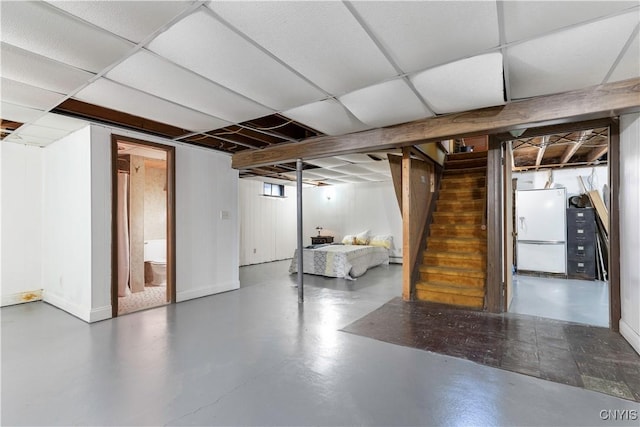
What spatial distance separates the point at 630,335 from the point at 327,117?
3.67 m

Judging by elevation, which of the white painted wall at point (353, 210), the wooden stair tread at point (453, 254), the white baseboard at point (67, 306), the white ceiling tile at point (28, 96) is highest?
the white ceiling tile at point (28, 96)

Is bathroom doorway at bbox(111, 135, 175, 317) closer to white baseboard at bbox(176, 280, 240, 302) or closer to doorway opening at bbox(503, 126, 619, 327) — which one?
white baseboard at bbox(176, 280, 240, 302)

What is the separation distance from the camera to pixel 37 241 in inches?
177

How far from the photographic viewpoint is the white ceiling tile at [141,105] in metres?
2.60

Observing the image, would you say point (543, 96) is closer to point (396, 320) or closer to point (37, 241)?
point (396, 320)

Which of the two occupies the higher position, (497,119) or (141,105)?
(141,105)

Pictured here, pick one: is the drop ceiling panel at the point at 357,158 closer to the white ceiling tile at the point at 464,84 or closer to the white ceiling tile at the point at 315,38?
the white ceiling tile at the point at 464,84

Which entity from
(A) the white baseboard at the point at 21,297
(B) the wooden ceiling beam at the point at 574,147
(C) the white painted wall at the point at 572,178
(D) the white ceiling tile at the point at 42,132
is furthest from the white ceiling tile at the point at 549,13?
(A) the white baseboard at the point at 21,297

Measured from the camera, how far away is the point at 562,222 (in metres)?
6.00

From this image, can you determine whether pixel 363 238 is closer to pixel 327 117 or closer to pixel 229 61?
pixel 327 117

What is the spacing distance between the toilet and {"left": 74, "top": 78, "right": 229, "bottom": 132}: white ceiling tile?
9.99 feet

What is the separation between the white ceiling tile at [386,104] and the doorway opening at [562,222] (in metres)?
2.14

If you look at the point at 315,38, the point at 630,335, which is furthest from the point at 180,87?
the point at 630,335

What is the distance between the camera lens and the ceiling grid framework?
5.47 feet
